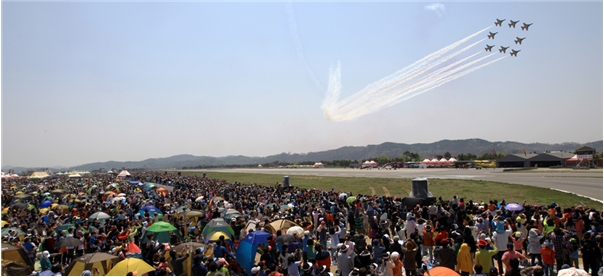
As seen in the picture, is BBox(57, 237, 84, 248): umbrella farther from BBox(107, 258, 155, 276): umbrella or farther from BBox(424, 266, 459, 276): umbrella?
BBox(424, 266, 459, 276): umbrella

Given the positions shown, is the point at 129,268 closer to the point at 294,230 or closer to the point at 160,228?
the point at 160,228

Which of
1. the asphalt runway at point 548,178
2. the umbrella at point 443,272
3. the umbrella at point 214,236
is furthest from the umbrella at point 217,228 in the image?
the asphalt runway at point 548,178

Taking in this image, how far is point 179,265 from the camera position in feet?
30.0

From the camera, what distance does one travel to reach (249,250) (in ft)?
34.8

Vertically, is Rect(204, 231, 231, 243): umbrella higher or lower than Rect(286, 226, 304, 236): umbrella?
lower

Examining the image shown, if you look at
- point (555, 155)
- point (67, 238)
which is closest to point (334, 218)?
point (67, 238)

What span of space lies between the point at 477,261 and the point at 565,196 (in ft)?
77.2

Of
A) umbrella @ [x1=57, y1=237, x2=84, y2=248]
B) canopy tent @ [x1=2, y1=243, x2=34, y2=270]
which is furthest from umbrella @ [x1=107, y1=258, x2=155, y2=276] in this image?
umbrella @ [x1=57, y1=237, x2=84, y2=248]

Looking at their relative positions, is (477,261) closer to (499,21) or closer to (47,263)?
(47,263)

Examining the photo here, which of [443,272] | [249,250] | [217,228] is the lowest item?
[249,250]

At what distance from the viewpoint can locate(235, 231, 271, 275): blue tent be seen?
10531 millimetres

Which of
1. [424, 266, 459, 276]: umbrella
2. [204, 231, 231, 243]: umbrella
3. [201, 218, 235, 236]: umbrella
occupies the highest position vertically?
[424, 266, 459, 276]: umbrella

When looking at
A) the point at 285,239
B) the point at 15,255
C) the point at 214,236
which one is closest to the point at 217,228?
the point at 214,236

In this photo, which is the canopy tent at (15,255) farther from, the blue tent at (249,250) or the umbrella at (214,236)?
the blue tent at (249,250)
